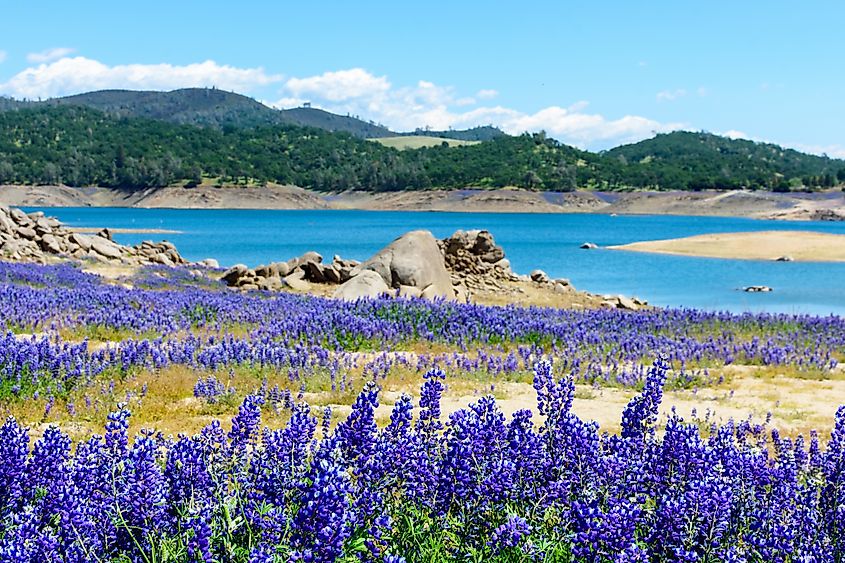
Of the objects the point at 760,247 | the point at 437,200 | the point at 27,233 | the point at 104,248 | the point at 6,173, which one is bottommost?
the point at 760,247

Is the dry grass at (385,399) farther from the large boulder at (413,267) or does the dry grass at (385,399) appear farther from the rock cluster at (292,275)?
the rock cluster at (292,275)

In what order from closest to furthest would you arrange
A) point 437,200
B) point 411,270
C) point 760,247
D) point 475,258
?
point 411,270, point 475,258, point 760,247, point 437,200

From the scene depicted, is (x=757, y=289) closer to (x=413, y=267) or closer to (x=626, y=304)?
(x=626, y=304)

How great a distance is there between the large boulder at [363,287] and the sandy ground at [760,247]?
44.7 meters

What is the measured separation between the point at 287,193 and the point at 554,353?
556 feet

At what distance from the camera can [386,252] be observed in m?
25.7

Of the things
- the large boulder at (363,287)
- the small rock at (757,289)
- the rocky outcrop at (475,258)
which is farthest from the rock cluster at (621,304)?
the small rock at (757,289)

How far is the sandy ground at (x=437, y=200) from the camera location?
16225cm

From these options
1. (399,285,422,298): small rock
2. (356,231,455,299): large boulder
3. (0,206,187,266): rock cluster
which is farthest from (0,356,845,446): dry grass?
(0,206,187,266): rock cluster

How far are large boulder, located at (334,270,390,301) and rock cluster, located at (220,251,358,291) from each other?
3.51 m

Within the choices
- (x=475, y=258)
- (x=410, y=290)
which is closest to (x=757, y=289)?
(x=475, y=258)

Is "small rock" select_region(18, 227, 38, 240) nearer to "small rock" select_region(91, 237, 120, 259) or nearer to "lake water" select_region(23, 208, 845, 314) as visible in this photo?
"small rock" select_region(91, 237, 120, 259)

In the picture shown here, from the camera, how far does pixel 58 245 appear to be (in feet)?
108

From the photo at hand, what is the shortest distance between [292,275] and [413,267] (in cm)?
532
